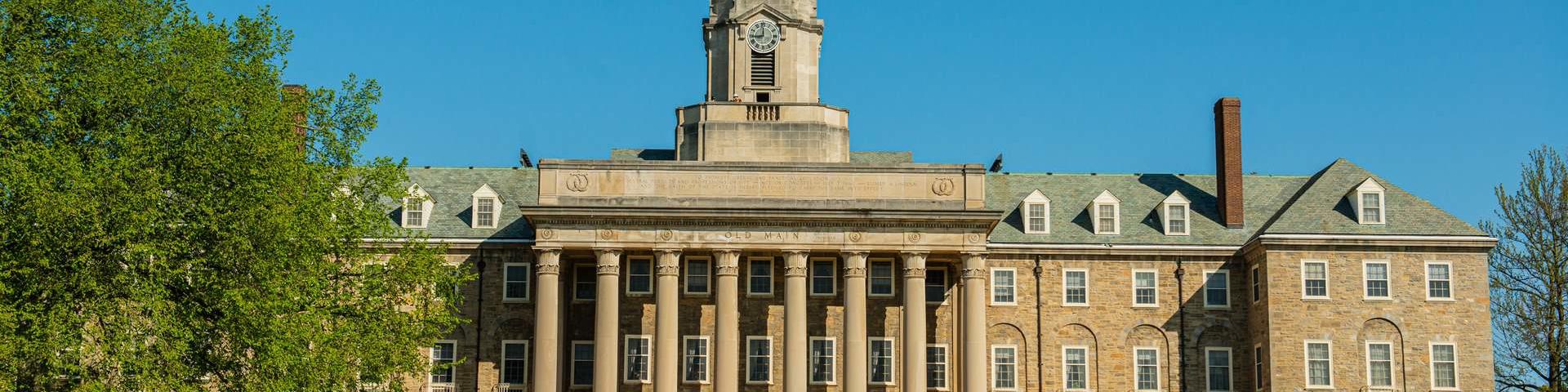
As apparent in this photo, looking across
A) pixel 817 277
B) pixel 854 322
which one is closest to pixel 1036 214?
pixel 817 277

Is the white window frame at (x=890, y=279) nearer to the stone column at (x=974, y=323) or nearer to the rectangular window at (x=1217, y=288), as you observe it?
the stone column at (x=974, y=323)

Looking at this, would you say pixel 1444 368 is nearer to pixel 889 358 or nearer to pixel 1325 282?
pixel 1325 282

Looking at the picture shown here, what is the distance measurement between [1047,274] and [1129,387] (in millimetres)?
4528

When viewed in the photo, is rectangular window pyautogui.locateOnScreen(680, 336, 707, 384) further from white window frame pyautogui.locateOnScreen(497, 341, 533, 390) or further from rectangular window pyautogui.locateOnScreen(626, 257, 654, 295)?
white window frame pyautogui.locateOnScreen(497, 341, 533, 390)

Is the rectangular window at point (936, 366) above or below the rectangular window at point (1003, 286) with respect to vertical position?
below

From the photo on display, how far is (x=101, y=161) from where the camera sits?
136ft

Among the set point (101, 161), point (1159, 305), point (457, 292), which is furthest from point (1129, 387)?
point (101, 161)

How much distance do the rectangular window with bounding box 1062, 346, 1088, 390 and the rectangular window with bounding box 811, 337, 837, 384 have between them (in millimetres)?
7635

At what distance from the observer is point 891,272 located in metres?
61.5

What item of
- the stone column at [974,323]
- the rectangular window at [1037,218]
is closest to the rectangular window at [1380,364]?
the rectangular window at [1037,218]

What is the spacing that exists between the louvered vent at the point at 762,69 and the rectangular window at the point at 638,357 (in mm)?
9282

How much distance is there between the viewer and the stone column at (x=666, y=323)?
57.2 meters

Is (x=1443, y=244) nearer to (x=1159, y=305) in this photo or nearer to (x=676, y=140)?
(x=1159, y=305)

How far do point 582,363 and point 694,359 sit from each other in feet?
11.9
